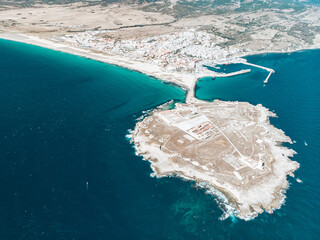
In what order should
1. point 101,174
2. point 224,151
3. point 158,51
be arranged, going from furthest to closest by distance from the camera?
point 158,51 → point 224,151 → point 101,174

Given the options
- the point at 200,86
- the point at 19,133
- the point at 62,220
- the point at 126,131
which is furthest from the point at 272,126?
the point at 19,133

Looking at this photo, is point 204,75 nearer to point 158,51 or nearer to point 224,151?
point 158,51

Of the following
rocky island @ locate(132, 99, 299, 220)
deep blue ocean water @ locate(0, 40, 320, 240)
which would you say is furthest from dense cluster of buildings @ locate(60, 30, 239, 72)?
rocky island @ locate(132, 99, 299, 220)

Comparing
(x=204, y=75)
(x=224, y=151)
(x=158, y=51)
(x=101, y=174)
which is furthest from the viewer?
(x=158, y=51)

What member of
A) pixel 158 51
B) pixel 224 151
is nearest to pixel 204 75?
pixel 158 51

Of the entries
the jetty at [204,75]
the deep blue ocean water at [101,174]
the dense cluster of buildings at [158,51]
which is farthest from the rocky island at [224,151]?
the dense cluster of buildings at [158,51]

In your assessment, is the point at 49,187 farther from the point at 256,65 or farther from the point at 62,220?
the point at 256,65
